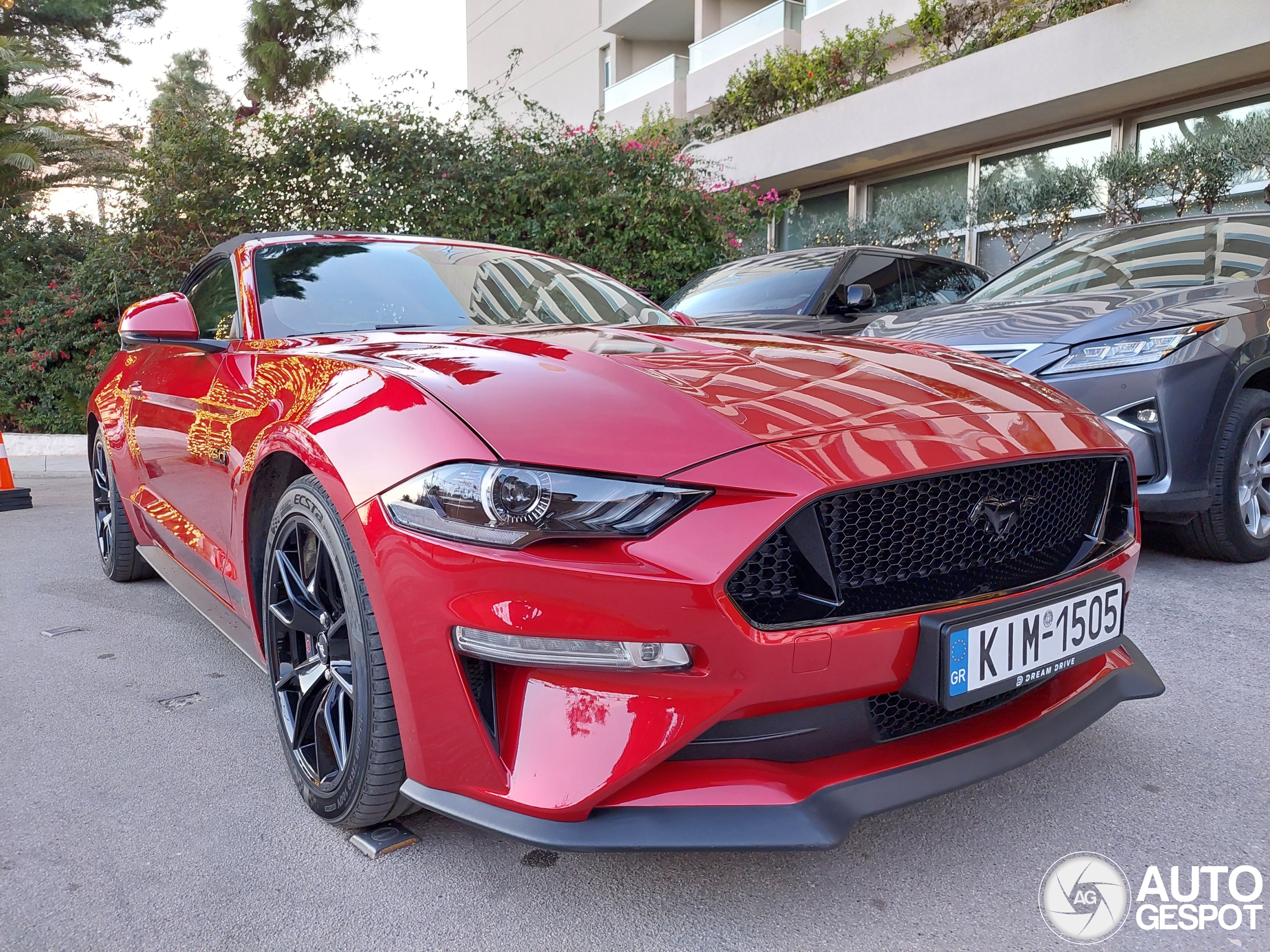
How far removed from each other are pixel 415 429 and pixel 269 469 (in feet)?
2.19

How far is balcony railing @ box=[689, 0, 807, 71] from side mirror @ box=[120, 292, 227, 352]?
1467cm

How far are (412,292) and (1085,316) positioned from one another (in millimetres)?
2654

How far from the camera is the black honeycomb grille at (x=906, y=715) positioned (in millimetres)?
1581

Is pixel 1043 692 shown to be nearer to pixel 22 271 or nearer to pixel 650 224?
pixel 650 224

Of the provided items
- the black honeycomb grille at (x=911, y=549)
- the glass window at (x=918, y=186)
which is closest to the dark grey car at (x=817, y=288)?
the black honeycomb grille at (x=911, y=549)

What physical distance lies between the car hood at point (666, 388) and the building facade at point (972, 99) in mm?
6855

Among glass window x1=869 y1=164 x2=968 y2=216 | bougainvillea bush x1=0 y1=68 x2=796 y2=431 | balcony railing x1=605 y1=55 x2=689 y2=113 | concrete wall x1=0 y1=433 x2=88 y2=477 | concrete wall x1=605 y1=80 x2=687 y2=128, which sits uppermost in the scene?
balcony railing x1=605 y1=55 x2=689 y2=113

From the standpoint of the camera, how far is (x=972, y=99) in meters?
10.9

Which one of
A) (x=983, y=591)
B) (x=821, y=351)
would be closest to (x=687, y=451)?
(x=983, y=591)

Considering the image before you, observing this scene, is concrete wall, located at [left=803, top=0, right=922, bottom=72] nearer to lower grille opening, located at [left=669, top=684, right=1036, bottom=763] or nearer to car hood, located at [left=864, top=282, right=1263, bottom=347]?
car hood, located at [left=864, top=282, right=1263, bottom=347]

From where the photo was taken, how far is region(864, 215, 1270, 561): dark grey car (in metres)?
3.38

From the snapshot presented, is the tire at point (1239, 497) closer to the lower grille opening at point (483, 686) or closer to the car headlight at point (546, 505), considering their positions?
the car headlight at point (546, 505)

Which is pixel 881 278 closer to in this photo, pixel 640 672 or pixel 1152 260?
pixel 1152 260

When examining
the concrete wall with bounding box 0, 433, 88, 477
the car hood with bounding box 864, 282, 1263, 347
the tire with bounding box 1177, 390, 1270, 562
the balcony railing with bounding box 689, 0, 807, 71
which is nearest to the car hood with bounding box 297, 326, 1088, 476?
the car hood with bounding box 864, 282, 1263, 347
